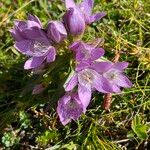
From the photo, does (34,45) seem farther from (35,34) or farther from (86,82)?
(86,82)

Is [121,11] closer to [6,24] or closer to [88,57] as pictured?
[6,24]

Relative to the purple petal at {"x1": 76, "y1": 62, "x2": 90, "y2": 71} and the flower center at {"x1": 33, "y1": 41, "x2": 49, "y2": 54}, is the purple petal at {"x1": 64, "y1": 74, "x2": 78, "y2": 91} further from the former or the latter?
the flower center at {"x1": 33, "y1": 41, "x2": 49, "y2": 54}

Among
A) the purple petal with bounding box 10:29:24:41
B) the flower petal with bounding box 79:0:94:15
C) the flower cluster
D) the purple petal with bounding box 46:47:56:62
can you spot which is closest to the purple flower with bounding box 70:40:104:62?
Answer: the flower cluster

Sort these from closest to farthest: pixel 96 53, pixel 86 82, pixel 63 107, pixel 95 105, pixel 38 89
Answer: pixel 96 53, pixel 86 82, pixel 63 107, pixel 38 89, pixel 95 105

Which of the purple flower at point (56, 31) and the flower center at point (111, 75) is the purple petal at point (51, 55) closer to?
the purple flower at point (56, 31)

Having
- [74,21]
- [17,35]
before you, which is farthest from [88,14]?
[17,35]

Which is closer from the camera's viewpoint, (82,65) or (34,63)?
(82,65)

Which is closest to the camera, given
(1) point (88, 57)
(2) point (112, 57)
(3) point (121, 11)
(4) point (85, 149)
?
(1) point (88, 57)

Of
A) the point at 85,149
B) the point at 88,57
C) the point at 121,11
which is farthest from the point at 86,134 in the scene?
the point at 121,11
